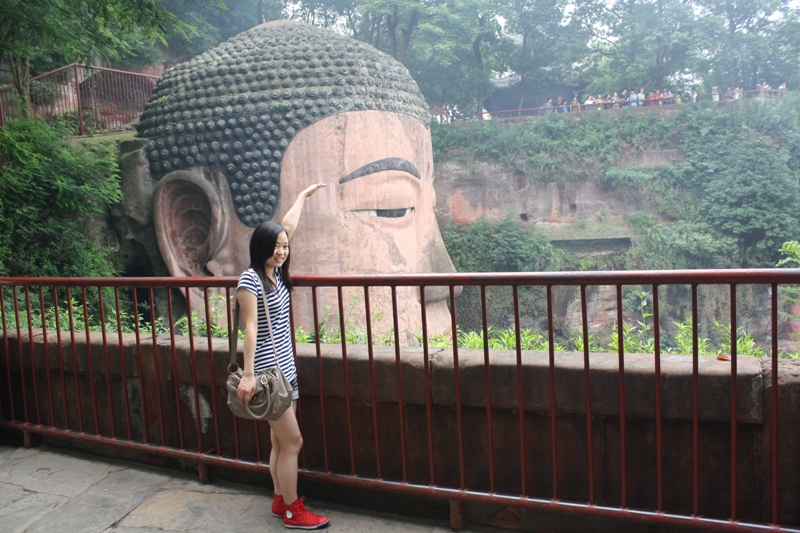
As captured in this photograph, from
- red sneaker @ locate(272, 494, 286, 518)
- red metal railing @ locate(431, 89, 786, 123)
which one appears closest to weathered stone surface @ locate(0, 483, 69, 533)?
red sneaker @ locate(272, 494, 286, 518)

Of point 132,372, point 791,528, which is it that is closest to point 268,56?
point 132,372

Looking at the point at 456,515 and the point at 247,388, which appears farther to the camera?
the point at 456,515

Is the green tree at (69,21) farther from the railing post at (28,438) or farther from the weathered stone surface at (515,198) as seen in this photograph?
the weathered stone surface at (515,198)

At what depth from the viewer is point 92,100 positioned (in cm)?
1037

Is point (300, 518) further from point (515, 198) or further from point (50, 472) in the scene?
point (515, 198)

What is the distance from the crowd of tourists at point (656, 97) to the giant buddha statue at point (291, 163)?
15.6 m

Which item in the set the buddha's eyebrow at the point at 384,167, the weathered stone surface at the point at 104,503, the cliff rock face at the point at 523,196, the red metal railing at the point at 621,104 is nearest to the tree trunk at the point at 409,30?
the red metal railing at the point at 621,104

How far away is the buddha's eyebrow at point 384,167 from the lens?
698 cm

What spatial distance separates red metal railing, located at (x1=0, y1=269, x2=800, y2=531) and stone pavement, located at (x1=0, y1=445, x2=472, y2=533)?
0.14 m

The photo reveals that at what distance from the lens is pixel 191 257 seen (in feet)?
23.9

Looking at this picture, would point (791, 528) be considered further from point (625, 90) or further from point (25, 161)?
point (625, 90)

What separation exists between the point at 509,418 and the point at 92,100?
9.99 metres

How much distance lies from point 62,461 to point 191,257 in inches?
156

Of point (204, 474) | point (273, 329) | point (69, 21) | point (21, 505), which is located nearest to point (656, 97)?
point (69, 21)
